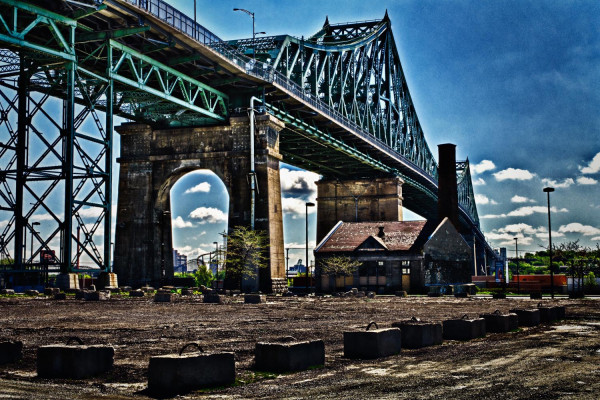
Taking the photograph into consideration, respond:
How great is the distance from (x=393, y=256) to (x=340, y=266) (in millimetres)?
4911

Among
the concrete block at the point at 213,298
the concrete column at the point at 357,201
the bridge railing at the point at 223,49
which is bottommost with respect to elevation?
the concrete block at the point at 213,298

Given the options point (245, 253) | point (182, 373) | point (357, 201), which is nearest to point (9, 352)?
point (182, 373)

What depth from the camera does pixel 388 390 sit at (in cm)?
866

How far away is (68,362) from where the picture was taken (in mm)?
10125

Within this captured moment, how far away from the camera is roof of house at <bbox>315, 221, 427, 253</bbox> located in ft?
212

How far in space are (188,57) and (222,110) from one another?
9.66 m

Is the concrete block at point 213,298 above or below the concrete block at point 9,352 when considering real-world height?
below

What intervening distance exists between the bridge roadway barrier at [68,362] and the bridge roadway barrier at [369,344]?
4.34 metres

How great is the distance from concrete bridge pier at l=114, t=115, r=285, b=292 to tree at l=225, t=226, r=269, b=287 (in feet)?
1.96

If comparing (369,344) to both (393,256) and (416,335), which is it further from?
(393,256)

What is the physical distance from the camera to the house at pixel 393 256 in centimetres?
6228

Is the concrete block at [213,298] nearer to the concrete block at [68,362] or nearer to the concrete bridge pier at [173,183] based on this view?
Answer: the concrete bridge pier at [173,183]

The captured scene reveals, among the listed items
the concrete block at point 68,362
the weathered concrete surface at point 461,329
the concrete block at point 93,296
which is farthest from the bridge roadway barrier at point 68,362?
the concrete block at point 93,296

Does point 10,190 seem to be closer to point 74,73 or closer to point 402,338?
point 74,73
